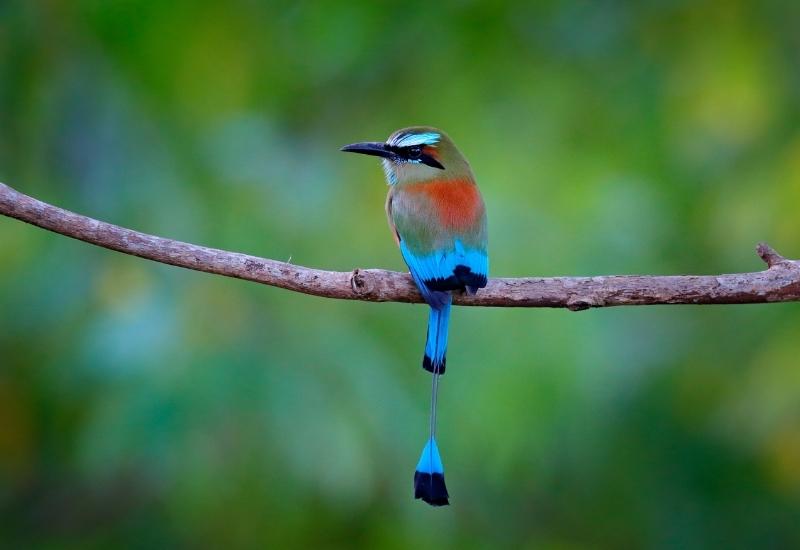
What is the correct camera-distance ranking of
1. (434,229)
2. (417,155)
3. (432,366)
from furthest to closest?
1. (417,155)
2. (434,229)
3. (432,366)

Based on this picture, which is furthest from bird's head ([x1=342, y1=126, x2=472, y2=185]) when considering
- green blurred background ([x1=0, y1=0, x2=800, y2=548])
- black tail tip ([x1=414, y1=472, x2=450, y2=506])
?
black tail tip ([x1=414, y1=472, x2=450, y2=506])

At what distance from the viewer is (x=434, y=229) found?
Answer: 12.5 feet

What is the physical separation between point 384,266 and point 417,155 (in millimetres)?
673

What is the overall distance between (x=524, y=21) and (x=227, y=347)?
2.39m

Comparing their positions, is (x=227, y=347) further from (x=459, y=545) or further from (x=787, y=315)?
(x=787, y=315)

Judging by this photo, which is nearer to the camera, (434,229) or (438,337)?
(438,337)

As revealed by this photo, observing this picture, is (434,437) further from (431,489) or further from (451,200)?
(451,200)

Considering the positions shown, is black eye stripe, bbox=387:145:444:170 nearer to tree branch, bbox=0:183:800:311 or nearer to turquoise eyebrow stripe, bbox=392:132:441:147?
turquoise eyebrow stripe, bbox=392:132:441:147

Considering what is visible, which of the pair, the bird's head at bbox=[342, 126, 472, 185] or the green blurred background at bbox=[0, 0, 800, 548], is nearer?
the bird's head at bbox=[342, 126, 472, 185]

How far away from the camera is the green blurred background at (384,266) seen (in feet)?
14.6

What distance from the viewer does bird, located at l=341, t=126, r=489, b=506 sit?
11.2 feet

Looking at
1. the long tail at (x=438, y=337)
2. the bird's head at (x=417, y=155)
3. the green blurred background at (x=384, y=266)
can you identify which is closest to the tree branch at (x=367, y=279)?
the long tail at (x=438, y=337)

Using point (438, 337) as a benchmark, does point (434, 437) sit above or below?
below

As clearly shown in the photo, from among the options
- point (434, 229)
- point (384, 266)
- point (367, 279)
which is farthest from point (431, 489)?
point (384, 266)
